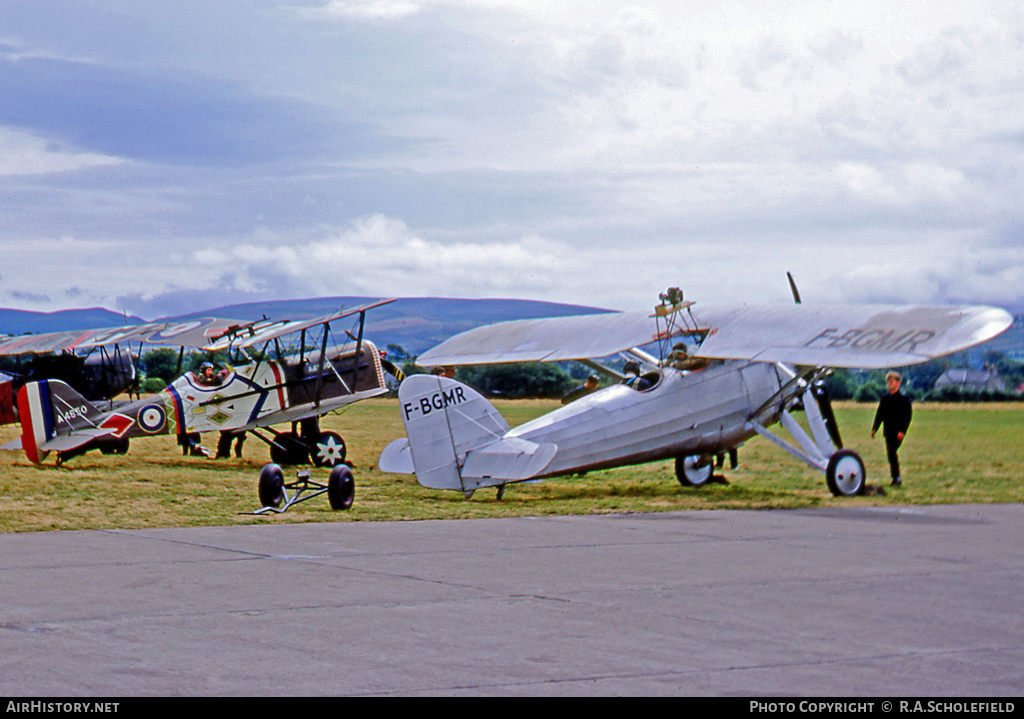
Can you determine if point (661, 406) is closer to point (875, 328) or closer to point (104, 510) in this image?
point (875, 328)

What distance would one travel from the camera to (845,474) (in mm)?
15117

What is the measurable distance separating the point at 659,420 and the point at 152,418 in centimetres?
989

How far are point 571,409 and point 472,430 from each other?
152cm

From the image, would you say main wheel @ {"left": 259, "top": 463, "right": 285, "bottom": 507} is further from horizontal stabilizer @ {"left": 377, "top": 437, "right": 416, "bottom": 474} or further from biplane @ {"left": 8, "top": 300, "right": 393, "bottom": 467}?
biplane @ {"left": 8, "top": 300, "right": 393, "bottom": 467}

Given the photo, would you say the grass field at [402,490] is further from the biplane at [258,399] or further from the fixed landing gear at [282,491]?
the biplane at [258,399]

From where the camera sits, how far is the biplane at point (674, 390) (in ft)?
42.8

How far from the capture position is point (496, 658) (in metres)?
5.55

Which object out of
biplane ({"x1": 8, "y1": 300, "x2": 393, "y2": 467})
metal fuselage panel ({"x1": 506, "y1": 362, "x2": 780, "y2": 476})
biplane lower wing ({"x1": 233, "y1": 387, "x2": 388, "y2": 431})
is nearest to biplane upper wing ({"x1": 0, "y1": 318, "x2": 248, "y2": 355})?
biplane ({"x1": 8, "y1": 300, "x2": 393, "y2": 467})

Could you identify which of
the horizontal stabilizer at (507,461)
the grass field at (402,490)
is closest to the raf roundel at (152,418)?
the grass field at (402,490)

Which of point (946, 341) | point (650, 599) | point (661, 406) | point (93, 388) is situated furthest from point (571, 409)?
point (93, 388)

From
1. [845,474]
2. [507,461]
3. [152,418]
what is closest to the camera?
[507,461]

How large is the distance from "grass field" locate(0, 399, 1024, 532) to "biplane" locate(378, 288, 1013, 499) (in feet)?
1.67

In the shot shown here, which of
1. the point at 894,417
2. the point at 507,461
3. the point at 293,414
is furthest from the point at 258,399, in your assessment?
the point at 894,417

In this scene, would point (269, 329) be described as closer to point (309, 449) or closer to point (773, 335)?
point (309, 449)
